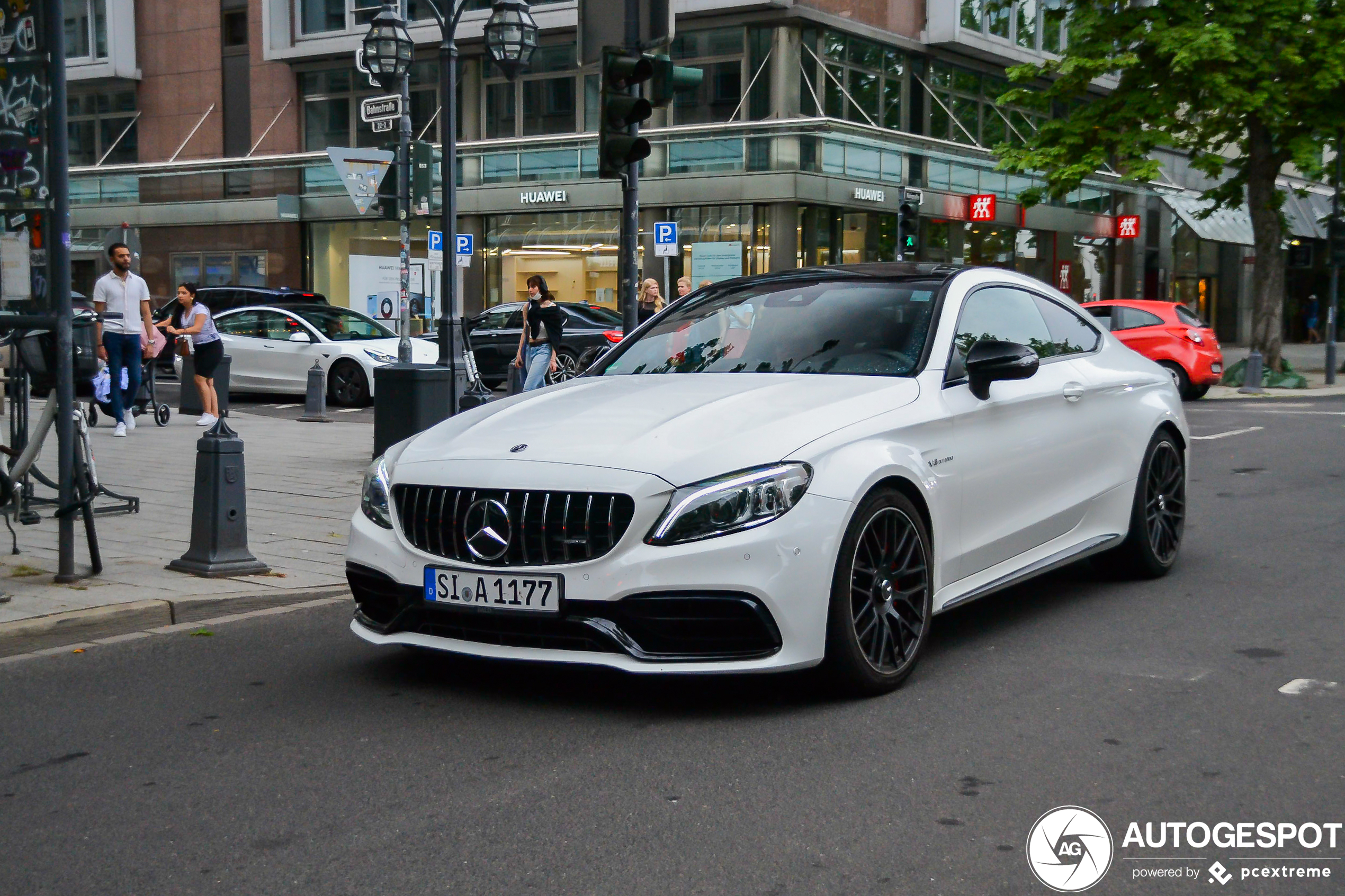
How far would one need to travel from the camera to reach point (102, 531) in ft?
29.0

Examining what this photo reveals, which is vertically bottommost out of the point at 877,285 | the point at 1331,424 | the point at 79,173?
the point at 1331,424

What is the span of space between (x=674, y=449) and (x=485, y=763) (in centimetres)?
116

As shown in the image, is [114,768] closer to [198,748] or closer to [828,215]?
[198,748]

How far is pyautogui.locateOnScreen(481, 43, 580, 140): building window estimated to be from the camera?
116 feet

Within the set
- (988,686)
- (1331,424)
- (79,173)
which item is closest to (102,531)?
(988,686)

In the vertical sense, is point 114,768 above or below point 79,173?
below

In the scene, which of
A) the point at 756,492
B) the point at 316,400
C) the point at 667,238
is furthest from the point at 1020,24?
the point at 756,492

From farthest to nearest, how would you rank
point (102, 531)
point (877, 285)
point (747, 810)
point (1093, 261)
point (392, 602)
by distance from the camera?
point (1093, 261) → point (102, 531) → point (877, 285) → point (392, 602) → point (747, 810)

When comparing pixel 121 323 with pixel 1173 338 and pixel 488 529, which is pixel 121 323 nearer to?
pixel 488 529

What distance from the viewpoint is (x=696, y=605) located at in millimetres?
4656

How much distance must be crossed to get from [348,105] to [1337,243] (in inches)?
962

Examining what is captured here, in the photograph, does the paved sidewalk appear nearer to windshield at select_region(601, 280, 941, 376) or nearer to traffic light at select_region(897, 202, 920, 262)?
windshield at select_region(601, 280, 941, 376)

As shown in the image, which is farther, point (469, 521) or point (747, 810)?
point (469, 521)

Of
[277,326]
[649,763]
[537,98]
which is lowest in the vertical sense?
[649,763]
